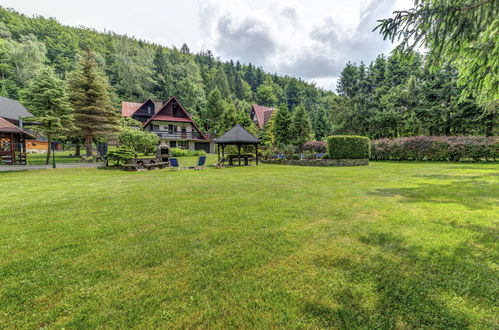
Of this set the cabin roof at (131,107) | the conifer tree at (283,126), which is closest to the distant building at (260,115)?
the conifer tree at (283,126)

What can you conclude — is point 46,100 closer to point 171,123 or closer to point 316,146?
point 171,123

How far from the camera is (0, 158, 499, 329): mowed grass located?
2004 millimetres

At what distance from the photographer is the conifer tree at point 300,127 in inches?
1225

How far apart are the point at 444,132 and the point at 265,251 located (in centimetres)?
3504

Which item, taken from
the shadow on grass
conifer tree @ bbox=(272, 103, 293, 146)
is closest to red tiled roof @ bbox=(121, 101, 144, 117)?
conifer tree @ bbox=(272, 103, 293, 146)

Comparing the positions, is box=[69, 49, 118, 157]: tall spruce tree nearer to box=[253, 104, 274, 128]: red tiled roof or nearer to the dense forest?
the dense forest

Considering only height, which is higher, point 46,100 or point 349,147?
point 46,100

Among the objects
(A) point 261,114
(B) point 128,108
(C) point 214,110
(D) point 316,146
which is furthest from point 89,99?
(A) point 261,114

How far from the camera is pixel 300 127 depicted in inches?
1236

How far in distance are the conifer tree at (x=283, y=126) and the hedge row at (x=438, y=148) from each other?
443 inches

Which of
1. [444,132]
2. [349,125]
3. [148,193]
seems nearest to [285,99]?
[349,125]

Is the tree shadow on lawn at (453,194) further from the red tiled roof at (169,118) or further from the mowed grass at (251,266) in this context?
the red tiled roof at (169,118)

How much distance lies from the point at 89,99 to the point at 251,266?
2347 centimetres

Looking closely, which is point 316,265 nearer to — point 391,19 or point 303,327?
point 303,327
